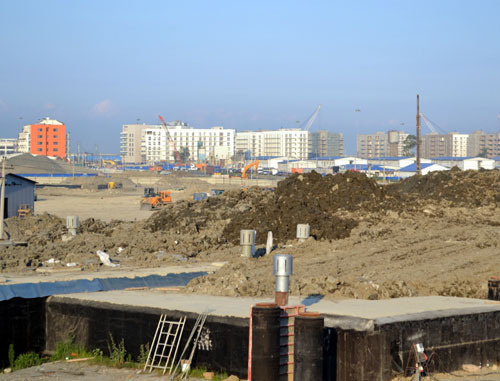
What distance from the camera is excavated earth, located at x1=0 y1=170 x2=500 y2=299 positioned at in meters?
17.3

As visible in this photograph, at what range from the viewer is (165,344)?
13086mm

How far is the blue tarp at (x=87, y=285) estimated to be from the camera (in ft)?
50.6

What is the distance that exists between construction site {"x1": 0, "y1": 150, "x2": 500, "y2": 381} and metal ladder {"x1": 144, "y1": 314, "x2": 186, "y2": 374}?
0.04 m

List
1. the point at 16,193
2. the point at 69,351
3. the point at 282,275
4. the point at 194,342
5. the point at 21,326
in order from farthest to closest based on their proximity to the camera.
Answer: the point at 16,193, the point at 21,326, the point at 69,351, the point at 194,342, the point at 282,275

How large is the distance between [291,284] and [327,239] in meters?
8.02

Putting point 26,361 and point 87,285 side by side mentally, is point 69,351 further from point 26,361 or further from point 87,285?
point 87,285

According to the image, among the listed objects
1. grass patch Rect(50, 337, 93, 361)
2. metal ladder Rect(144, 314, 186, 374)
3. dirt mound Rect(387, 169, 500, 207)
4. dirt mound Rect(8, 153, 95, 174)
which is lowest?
grass patch Rect(50, 337, 93, 361)

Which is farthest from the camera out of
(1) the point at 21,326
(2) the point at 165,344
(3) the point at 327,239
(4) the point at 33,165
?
(4) the point at 33,165

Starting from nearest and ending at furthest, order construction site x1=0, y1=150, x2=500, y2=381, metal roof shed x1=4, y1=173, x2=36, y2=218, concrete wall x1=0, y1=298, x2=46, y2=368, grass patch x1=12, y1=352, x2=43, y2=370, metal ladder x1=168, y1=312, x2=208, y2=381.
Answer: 1. construction site x1=0, y1=150, x2=500, y2=381
2. metal ladder x1=168, y1=312, x2=208, y2=381
3. grass patch x1=12, y1=352, x2=43, y2=370
4. concrete wall x1=0, y1=298, x2=46, y2=368
5. metal roof shed x1=4, y1=173, x2=36, y2=218

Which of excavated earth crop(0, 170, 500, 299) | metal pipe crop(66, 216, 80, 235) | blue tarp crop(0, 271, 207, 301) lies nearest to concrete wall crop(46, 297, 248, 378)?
blue tarp crop(0, 271, 207, 301)

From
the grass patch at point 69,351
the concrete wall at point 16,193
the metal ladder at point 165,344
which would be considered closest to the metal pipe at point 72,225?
the grass patch at point 69,351

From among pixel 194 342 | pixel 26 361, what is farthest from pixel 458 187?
pixel 26 361

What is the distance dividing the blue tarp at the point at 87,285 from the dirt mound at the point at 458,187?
1551 cm

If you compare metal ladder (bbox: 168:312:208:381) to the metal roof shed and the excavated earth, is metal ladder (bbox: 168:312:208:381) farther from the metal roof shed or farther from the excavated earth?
the metal roof shed
